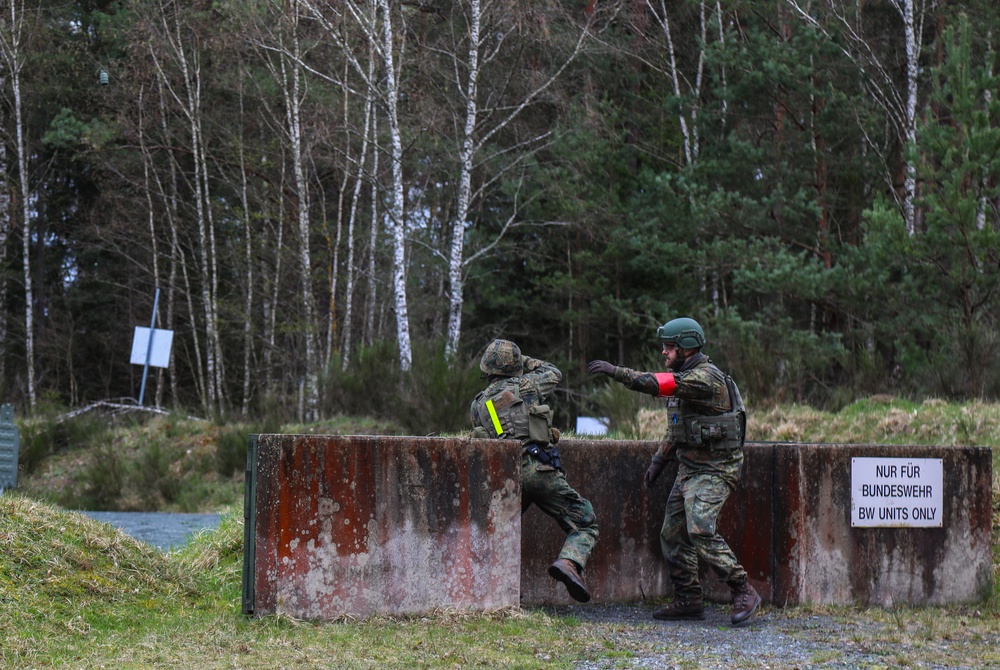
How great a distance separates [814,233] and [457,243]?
7.42 m

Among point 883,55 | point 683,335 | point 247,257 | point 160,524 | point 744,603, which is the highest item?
point 883,55

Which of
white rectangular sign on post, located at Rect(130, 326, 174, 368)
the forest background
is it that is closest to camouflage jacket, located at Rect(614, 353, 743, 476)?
the forest background

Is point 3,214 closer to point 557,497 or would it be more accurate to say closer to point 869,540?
point 557,497

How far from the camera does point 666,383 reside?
6828mm

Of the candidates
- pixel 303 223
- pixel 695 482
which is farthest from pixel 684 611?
pixel 303 223

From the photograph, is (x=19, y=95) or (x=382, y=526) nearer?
(x=382, y=526)

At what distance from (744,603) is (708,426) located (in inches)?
41.1

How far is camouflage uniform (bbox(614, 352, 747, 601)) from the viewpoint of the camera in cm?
695

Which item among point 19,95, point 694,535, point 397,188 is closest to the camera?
point 694,535

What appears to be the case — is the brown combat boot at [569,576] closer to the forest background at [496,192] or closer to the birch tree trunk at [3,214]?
the forest background at [496,192]

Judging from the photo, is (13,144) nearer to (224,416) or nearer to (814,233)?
(224,416)

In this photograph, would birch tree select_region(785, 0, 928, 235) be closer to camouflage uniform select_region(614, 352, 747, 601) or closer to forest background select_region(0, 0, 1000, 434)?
forest background select_region(0, 0, 1000, 434)

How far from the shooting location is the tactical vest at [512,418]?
711 cm

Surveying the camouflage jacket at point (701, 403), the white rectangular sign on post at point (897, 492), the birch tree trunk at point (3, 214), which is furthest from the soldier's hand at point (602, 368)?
the birch tree trunk at point (3, 214)
